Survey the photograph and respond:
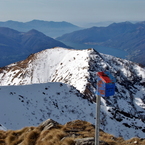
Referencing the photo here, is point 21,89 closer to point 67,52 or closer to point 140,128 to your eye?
point 140,128

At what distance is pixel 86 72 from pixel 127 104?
2097 centimetres

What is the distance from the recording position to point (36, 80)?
3155 inches

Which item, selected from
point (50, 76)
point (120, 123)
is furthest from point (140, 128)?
point (50, 76)

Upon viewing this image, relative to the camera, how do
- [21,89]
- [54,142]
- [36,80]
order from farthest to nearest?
[36,80] → [21,89] → [54,142]

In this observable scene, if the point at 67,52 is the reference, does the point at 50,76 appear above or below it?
below

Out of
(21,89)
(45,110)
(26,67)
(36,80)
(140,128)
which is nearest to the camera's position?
(45,110)

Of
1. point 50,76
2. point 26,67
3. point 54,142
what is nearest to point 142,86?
point 50,76

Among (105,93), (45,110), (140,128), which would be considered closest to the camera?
(105,93)

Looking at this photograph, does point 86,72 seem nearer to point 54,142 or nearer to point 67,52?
point 67,52

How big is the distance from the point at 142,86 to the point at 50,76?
168 feet

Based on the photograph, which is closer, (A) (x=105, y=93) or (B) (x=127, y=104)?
(A) (x=105, y=93)

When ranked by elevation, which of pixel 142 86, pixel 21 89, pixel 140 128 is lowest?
pixel 140 128

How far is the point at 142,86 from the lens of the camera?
93.9 metres

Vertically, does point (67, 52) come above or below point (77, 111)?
above
